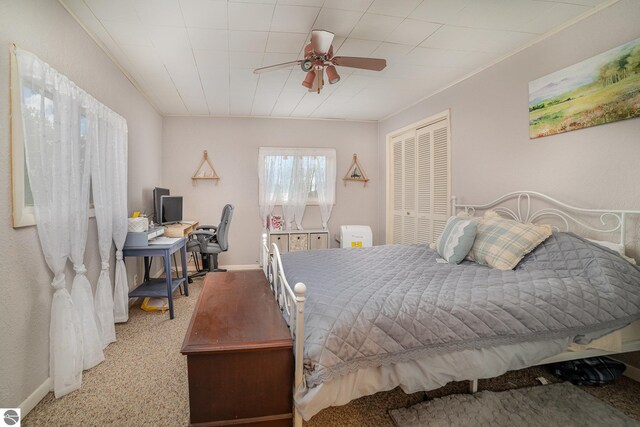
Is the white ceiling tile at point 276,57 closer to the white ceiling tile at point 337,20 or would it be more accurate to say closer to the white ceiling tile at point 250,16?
the white ceiling tile at point 250,16

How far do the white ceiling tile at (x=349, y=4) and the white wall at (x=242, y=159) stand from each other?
2969 mm

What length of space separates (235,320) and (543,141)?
2748mm

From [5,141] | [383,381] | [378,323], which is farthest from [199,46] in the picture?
[383,381]

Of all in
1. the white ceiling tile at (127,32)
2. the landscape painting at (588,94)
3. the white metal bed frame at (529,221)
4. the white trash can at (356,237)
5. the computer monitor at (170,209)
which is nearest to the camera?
the white metal bed frame at (529,221)

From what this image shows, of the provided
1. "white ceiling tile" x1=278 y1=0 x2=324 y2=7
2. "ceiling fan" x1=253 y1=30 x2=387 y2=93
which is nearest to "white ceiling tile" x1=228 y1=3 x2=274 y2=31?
"white ceiling tile" x1=278 y1=0 x2=324 y2=7

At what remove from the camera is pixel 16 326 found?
1.53 metres

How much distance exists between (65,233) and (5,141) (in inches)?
23.6

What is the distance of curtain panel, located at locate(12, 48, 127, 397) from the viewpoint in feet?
5.33

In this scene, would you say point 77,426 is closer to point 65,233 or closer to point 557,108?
point 65,233

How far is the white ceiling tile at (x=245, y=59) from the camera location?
105 inches

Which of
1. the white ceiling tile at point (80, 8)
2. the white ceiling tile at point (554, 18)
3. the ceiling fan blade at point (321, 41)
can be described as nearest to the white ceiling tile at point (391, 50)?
the ceiling fan blade at point (321, 41)

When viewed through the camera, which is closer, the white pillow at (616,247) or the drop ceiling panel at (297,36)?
the white pillow at (616,247)

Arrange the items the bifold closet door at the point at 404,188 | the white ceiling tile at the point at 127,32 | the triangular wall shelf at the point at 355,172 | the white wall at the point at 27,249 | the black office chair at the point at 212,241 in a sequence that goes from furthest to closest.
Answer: the triangular wall shelf at the point at 355,172
the bifold closet door at the point at 404,188
the black office chair at the point at 212,241
the white ceiling tile at the point at 127,32
the white wall at the point at 27,249

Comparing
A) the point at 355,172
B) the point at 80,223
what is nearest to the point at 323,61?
the point at 80,223
